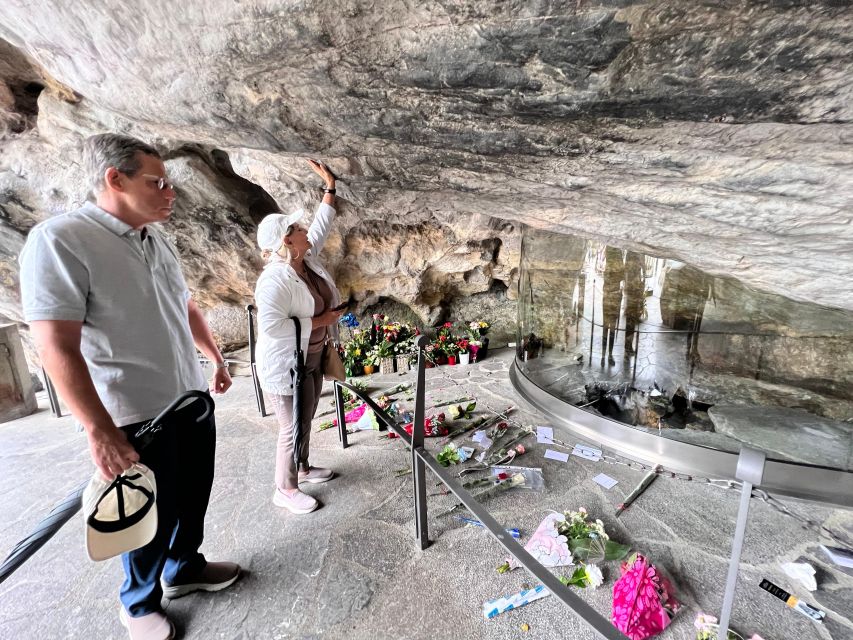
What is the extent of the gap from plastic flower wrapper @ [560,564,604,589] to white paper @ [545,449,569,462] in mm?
1364

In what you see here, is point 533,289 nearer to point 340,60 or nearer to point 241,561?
point 340,60

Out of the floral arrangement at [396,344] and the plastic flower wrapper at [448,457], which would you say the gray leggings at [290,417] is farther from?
the floral arrangement at [396,344]

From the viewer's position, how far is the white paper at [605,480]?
3.25m

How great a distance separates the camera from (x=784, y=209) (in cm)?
216

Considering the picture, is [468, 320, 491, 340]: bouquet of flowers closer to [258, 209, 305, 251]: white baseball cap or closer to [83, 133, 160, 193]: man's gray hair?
[258, 209, 305, 251]: white baseball cap

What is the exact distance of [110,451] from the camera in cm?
154

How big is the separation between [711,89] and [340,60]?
175cm

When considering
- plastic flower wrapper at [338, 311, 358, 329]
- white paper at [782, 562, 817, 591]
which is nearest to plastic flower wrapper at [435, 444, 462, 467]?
white paper at [782, 562, 817, 591]

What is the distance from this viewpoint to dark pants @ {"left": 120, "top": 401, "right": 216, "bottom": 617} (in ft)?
6.28

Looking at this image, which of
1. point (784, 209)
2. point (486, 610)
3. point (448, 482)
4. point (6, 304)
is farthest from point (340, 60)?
point (6, 304)

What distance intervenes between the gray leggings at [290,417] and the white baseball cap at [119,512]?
1.25 meters

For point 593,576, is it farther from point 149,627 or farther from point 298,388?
point 149,627

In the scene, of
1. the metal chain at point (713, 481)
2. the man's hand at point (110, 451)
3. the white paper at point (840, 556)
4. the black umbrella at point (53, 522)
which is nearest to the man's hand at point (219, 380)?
the black umbrella at point (53, 522)

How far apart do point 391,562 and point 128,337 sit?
209cm
